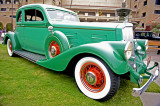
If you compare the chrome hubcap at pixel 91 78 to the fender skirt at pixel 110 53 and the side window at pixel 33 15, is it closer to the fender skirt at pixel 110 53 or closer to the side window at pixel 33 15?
the fender skirt at pixel 110 53

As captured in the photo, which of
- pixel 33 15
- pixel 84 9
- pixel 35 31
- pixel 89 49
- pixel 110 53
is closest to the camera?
pixel 110 53

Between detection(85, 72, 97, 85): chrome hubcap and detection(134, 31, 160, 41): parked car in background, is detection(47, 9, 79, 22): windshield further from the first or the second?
detection(134, 31, 160, 41): parked car in background

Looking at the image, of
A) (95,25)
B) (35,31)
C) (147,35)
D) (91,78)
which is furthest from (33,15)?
(147,35)

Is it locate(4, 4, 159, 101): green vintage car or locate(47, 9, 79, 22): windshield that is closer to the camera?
locate(4, 4, 159, 101): green vintage car

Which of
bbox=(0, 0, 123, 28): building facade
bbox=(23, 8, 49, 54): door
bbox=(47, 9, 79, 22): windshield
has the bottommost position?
bbox=(23, 8, 49, 54): door

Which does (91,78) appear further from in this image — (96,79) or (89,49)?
(89,49)

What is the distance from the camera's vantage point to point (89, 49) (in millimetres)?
1832

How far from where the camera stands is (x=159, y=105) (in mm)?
1860

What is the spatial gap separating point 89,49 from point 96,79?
49 centimetres

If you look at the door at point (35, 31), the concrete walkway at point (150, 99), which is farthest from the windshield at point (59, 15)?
the concrete walkway at point (150, 99)

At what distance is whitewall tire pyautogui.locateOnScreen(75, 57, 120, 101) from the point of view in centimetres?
173

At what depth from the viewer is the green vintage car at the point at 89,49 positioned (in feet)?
5.69

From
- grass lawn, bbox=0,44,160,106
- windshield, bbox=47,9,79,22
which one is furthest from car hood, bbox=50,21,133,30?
grass lawn, bbox=0,44,160,106

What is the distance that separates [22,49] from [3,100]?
2.78m
